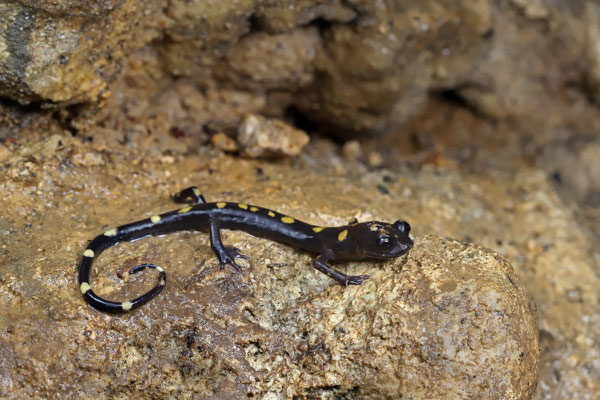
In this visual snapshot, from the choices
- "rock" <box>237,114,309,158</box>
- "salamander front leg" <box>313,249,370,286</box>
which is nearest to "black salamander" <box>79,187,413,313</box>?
"salamander front leg" <box>313,249,370,286</box>

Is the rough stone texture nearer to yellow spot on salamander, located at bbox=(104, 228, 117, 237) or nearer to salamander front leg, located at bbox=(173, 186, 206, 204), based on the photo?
yellow spot on salamander, located at bbox=(104, 228, 117, 237)

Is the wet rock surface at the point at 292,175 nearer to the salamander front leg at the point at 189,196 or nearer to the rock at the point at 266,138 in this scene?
the rock at the point at 266,138

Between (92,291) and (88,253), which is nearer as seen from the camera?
(92,291)

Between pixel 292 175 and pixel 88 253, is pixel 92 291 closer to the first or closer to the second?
pixel 88 253

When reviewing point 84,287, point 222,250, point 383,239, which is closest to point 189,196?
point 222,250

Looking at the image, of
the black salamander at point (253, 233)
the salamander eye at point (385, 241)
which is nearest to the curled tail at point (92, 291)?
the black salamander at point (253, 233)
